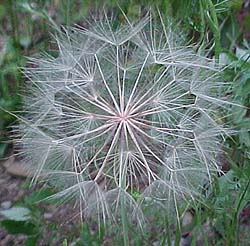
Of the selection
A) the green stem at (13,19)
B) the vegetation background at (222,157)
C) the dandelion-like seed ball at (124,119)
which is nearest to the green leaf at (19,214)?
the vegetation background at (222,157)

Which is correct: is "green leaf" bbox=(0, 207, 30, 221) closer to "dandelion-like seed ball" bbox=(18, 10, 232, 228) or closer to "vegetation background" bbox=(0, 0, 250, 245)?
"vegetation background" bbox=(0, 0, 250, 245)

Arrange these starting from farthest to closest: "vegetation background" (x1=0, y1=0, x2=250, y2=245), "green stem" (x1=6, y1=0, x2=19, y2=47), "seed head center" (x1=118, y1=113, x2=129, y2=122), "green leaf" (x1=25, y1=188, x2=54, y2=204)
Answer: "green stem" (x1=6, y1=0, x2=19, y2=47), "green leaf" (x1=25, y1=188, x2=54, y2=204), "vegetation background" (x1=0, y1=0, x2=250, y2=245), "seed head center" (x1=118, y1=113, x2=129, y2=122)

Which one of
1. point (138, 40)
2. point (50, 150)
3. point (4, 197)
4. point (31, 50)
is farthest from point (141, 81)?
point (31, 50)

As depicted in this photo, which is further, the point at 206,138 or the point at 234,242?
the point at 234,242

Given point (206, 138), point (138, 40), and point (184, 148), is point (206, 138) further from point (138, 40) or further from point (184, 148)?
point (138, 40)

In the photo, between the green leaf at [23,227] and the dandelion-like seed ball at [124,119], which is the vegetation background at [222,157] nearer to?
the green leaf at [23,227]

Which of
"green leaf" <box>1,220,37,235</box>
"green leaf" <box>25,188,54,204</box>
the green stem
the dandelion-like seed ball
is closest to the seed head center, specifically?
the dandelion-like seed ball

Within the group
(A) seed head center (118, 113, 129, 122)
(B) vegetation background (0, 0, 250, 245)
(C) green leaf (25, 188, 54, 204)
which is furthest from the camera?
(C) green leaf (25, 188, 54, 204)

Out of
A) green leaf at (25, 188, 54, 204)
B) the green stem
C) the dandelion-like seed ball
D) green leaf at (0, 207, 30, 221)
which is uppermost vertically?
the dandelion-like seed ball
